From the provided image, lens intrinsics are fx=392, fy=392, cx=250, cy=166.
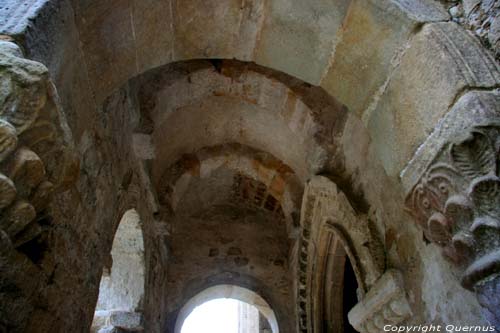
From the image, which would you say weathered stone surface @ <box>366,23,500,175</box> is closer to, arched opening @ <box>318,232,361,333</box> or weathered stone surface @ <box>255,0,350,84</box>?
weathered stone surface @ <box>255,0,350,84</box>

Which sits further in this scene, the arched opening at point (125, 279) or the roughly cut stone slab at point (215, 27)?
the arched opening at point (125, 279)

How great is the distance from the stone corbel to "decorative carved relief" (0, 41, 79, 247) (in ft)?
4.29

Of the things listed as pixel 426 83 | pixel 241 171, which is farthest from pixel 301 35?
pixel 241 171

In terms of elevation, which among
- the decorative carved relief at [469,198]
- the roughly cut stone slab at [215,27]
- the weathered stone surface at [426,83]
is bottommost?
the decorative carved relief at [469,198]

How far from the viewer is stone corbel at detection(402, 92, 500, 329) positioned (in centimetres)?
121

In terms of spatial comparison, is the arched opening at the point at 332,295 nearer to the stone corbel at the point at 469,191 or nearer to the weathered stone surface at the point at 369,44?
the weathered stone surface at the point at 369,44

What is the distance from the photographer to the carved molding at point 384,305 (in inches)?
92.1

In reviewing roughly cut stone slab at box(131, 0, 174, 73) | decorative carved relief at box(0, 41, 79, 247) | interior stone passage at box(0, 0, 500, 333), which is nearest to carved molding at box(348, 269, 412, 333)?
interior stone passage at box(0, 0, 500, 333)

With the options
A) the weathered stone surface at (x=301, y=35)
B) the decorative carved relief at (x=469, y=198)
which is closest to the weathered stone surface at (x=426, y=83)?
the decorative carved relief at (x=469, y=198)

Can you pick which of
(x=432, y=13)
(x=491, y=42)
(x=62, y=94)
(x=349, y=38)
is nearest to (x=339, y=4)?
(x=349, y=38)

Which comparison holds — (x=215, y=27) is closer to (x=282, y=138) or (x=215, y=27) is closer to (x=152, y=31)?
(x=152, y=31)

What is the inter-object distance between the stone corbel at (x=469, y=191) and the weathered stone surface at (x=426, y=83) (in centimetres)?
8

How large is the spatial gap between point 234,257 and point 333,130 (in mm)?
2638

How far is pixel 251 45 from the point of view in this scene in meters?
2.10
